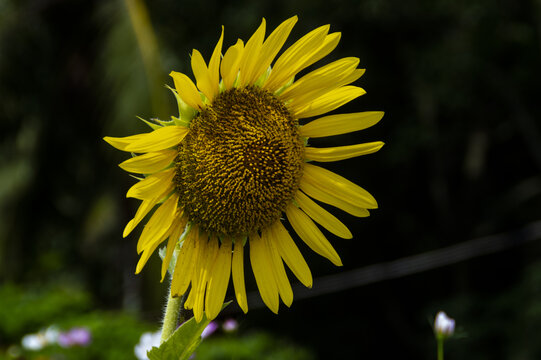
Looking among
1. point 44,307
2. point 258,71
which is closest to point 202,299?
point 258,71

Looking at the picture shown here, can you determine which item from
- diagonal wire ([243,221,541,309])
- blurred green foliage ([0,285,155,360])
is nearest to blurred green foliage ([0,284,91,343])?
blurred green foliage ([0,285,155,360])

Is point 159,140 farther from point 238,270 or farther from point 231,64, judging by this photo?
point 238,270

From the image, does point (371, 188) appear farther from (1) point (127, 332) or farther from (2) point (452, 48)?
(1) point (127, 332)

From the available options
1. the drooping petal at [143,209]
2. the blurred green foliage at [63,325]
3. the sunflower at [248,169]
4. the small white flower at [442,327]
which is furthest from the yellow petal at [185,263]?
the blurred green foliage at [63,325]

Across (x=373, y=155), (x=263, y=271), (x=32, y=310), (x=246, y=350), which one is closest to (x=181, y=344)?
(x=263, y=271)

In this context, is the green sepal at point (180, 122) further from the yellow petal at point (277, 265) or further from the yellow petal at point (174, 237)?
the yellow petal at point (277, 265)
